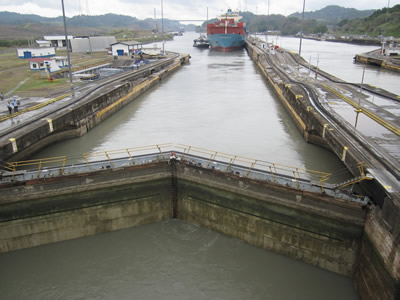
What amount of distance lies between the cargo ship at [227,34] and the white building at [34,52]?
62.9m

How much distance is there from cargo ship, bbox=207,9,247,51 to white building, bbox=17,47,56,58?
206ft

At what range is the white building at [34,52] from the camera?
56.7m

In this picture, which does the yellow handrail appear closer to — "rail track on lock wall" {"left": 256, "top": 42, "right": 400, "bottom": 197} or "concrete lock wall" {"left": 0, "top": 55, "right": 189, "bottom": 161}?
"concrete lock wall" {"left": 0, "top": 55, "right": 189, "bottom": 161}

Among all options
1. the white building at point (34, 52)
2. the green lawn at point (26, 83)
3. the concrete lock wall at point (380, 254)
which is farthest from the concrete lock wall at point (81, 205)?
the white building at point (34, 52)

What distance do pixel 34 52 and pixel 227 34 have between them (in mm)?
66468

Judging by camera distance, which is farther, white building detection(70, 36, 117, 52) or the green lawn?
white building detection(70, 36, 117, 52)

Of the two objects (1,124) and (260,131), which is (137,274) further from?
(260,131)

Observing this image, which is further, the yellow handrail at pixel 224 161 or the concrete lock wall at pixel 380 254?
the yellow handrail at pixel 224 161

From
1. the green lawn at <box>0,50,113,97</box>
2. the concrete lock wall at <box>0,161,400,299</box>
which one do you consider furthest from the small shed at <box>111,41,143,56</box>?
the concrete lock wall at <box>0,161,400,299</box>

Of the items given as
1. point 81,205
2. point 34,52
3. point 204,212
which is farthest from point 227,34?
point 81,205

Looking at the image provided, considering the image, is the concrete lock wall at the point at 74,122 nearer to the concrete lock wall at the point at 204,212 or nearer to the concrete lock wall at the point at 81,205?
the concrete lock wall at the point at 81,205

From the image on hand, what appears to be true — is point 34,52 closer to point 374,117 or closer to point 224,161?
point 224,161

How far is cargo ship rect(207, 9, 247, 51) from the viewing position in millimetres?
105438

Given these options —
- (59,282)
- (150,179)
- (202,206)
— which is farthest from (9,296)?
(202,206)
